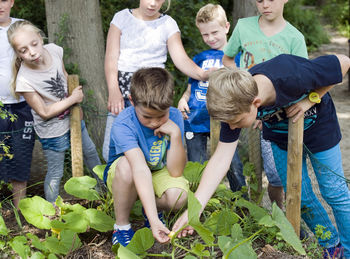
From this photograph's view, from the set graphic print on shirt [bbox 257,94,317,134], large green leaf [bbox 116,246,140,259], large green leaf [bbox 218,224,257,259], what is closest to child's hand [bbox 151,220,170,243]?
large green leaf [bbox 116,246,140,259]

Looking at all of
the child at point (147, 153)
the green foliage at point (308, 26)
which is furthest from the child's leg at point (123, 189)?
the green foliage at point (308, 26)

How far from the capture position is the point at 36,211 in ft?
8.30

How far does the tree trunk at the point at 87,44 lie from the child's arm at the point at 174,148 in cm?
136

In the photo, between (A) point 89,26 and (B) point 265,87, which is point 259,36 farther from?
(A) point 89,26

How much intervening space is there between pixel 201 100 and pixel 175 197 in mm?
994

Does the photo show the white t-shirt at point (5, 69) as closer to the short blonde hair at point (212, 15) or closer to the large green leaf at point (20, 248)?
the large green leaf at point (20, 248)

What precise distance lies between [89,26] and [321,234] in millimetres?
2499

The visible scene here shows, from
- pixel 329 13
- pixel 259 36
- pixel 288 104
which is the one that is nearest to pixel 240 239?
pixel 288 104

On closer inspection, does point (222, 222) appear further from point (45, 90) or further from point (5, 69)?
point (5, 69)

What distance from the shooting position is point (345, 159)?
5.11 metres

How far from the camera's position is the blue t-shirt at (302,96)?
2.20m

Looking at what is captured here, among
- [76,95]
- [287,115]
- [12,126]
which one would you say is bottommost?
[12,126]

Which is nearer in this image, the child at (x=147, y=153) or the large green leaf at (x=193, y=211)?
the large green leaf at (x=193, y=211)

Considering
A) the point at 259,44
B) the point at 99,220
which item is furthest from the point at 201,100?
the point at 99,220
